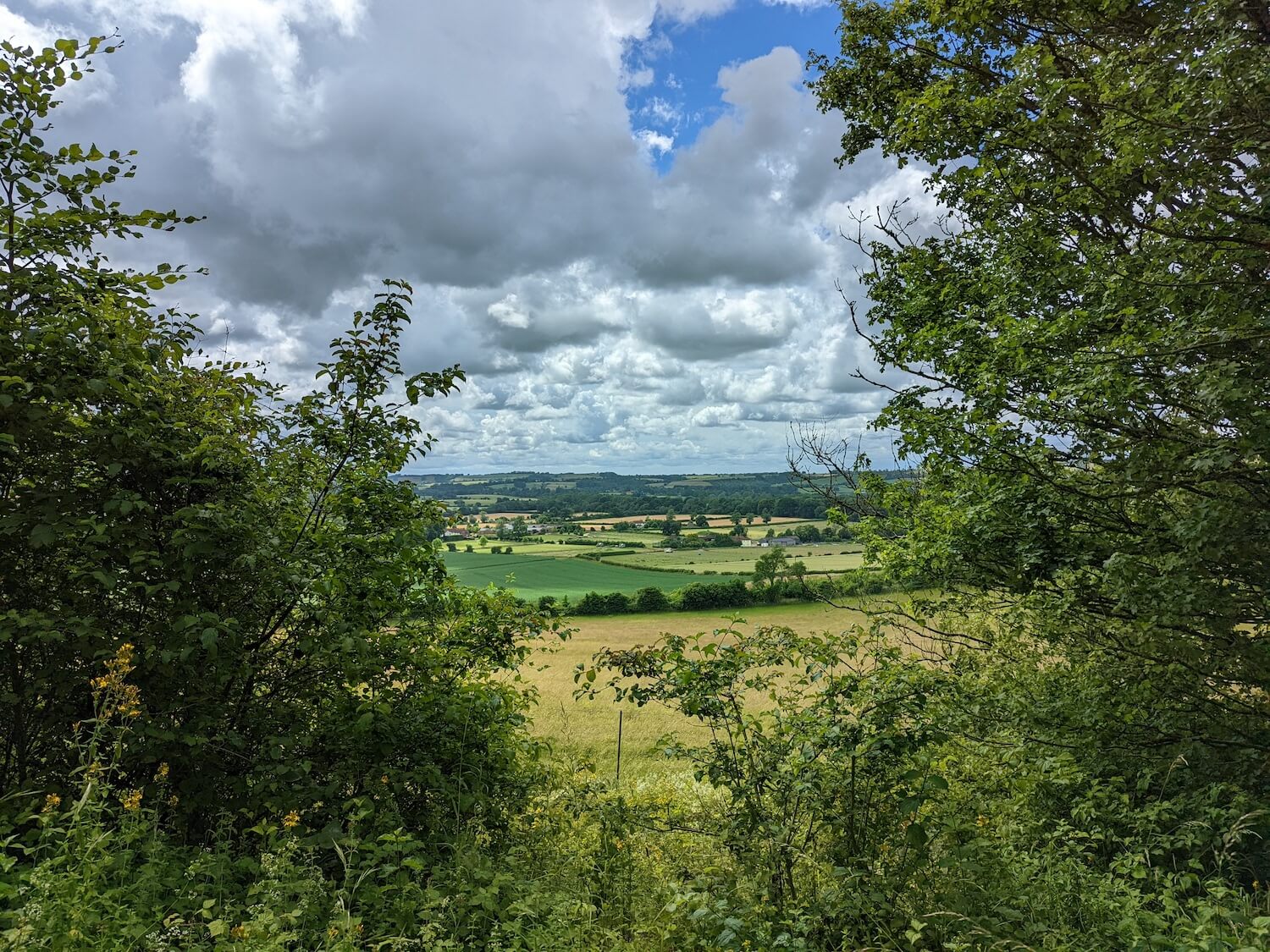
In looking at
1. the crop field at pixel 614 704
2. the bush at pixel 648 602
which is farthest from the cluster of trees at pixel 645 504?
the crop field at pixel 614 704

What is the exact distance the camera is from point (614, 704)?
54.3ft

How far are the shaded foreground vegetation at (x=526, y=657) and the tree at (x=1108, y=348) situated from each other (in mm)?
59

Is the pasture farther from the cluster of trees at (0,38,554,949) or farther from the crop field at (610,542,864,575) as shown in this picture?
the cluster of trees at (0,38,554,949)

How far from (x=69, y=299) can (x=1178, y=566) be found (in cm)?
939

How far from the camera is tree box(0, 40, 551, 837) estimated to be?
389 cm

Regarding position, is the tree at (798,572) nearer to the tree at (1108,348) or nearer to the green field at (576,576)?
the tree at (1108,348)

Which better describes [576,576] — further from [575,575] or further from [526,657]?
[526,657]

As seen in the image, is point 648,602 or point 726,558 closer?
point 648,602

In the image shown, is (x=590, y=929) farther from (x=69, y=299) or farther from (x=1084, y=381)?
(x=1084, y=381)

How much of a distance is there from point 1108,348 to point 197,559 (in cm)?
768

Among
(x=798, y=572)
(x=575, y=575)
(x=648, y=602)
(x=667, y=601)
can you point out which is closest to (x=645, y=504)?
(x=575, y=575)

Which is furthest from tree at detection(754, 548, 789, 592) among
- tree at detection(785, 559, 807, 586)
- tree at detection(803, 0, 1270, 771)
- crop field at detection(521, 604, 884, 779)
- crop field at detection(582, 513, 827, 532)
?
tree at detection(803, 0, 1270, 771)

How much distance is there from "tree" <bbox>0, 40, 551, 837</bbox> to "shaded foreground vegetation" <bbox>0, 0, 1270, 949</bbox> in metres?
0.03

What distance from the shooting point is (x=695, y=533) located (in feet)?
244
